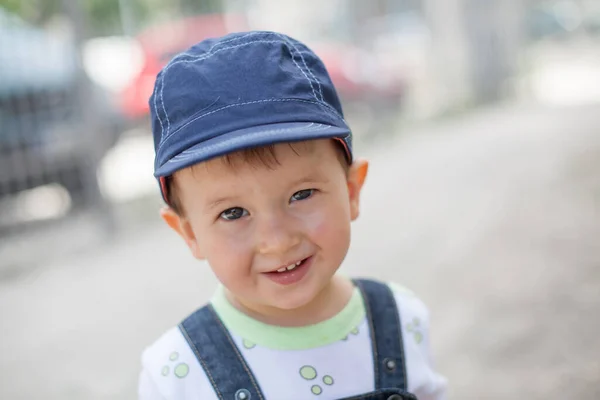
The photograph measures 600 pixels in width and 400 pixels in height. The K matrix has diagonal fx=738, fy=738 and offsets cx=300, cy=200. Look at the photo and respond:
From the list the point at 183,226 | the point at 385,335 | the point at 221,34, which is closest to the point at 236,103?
the point at 183,226

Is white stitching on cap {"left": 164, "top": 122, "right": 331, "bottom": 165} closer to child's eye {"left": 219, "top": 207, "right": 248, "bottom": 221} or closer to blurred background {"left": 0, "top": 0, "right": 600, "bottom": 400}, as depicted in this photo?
child's eye {"left": 219, "top": 207, "right": 248, "bottom": 221}

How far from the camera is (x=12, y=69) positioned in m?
4.70

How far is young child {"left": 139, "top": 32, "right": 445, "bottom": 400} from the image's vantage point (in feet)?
4.11

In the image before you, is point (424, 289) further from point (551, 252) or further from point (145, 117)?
point (145, 117)

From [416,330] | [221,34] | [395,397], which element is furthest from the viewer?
[221,34]

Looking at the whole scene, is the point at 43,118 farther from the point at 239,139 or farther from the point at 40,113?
the point at 239,139

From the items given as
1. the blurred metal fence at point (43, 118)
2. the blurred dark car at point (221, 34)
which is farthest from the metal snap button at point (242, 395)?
the blurred dark car at point (221, 34)

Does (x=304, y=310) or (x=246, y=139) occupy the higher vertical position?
(x=246, y=139)

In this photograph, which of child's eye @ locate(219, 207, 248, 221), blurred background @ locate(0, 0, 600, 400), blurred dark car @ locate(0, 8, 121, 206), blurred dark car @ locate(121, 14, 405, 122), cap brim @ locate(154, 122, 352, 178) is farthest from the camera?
blurred dark car @ locate(121, 14, 405, 122)

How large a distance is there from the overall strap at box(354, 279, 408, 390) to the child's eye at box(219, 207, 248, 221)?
14.6 inches

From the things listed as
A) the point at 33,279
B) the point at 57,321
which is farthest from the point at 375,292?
the point at 33,279

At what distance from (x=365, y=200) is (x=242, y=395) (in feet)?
12.2

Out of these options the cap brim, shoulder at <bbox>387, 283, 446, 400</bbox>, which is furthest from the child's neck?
the cap brim

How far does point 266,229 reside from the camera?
1264 mm
